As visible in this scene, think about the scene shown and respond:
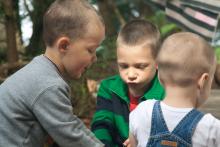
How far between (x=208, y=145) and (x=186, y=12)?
18.7 ft

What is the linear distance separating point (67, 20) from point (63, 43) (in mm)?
108

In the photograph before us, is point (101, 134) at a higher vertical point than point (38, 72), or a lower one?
lower

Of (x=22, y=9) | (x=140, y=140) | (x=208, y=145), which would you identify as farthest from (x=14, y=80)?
(x=22, y=9)

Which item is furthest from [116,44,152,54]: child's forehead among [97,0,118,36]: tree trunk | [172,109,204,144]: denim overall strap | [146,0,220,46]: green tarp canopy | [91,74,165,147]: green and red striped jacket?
[97,0,118,36]: tree trunk

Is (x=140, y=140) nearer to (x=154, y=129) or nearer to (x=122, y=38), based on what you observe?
(x=154, y=129)

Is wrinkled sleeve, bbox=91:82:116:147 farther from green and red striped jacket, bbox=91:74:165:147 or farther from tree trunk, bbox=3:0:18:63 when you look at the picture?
tree trunk, bbox=3:0:18:63

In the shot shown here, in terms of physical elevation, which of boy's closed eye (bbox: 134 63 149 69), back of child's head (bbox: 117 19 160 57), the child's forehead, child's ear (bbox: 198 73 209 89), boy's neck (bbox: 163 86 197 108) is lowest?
boy's closed eye (bbox: 134 63 149 69)

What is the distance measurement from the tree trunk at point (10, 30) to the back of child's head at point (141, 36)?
1.79 m

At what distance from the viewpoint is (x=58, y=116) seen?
2.42m

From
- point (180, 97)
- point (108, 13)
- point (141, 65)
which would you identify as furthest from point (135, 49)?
point (108, 13)

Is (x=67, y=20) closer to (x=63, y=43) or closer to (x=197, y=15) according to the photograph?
(x=63, y=43)

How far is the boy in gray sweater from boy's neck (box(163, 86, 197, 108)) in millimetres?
459

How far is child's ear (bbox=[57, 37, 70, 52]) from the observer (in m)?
2.61

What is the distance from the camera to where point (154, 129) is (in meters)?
2.23
